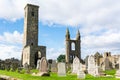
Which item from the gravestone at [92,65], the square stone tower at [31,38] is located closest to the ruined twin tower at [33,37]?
the square stone tower at [31,38]

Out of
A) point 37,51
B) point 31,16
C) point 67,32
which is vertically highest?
point 31,16

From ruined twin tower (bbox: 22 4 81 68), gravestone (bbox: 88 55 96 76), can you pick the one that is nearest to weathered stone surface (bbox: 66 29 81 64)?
ruined twin tower (bbox: 22 4 81 68)

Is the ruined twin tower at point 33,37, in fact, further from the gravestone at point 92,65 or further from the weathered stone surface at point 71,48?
the gravestone at point 92,65

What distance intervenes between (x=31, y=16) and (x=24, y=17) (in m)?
2.49

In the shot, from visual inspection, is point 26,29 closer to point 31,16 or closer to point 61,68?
point 31,16

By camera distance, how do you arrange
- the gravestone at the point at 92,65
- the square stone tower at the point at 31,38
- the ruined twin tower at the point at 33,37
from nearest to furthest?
the gravestone at the point at 92,65
the square stone tower at the point at 31,38
the ruined twin tower at the point at 33,37

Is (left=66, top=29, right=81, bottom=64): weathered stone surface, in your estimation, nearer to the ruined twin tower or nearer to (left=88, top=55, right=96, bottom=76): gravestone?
the ruined twin tower

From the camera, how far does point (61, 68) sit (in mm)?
21031

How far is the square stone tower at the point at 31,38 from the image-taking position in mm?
55438

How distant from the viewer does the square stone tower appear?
182 feet

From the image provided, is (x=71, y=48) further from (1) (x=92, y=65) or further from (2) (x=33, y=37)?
(1) (x=92, y=65)

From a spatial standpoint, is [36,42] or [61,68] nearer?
[61,68]

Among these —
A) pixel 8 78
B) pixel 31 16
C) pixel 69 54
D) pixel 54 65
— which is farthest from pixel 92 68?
pixel 31 16

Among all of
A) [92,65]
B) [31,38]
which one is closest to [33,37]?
[31,38]
